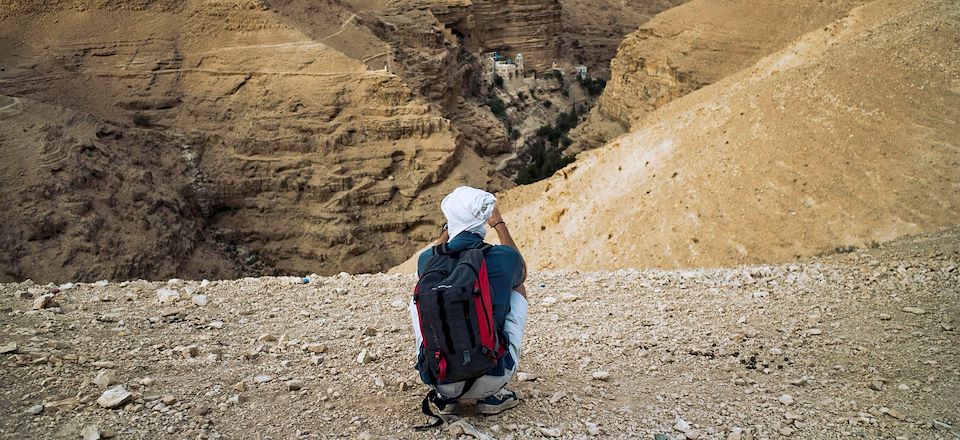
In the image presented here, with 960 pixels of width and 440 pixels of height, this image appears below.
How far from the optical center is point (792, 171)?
9977 millimetres

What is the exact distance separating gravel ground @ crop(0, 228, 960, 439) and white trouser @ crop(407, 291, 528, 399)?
0.16 m

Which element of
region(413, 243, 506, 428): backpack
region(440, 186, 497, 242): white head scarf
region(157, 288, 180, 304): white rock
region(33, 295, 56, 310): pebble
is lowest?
region(157, 288, 180, 304): white rock

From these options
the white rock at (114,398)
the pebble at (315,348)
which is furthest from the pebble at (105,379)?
the pebble at (315,348)

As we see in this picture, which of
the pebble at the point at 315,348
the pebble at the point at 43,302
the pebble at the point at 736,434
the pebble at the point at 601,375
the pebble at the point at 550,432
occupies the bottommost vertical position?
the pebble at the point at 43,302

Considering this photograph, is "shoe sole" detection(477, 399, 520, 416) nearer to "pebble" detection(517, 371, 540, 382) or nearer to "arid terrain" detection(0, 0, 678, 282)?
"pebble" detection(517, 371, 540, 382)

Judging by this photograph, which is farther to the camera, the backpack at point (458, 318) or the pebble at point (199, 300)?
the pebble at point (199, 300)

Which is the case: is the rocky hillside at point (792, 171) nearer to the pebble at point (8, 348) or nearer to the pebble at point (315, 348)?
the pebble at point (315, 348)

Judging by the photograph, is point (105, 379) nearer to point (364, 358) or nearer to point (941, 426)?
point (364, 358)

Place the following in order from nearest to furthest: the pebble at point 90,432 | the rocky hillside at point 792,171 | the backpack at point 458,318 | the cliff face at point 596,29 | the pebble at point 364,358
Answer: the backpack at point 458,318 < the pebble at point 90,432 < the pebble at point 364,358 < the rocky hillside at point 792,171 < the cliff face at point 596,29

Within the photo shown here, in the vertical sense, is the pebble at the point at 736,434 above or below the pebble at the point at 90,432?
below

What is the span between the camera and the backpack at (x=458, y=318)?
300cm

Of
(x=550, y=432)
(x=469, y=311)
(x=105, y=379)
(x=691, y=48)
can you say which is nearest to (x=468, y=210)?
(x=469, y=311)

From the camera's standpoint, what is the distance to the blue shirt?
10.9ft

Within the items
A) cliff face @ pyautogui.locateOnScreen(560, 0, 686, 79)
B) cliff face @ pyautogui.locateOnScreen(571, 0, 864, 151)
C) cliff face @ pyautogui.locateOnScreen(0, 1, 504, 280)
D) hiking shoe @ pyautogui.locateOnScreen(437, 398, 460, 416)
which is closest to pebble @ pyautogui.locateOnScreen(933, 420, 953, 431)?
hiking shoe @ pyautogui.locateOnScreen(437, 398, 460, 416)
